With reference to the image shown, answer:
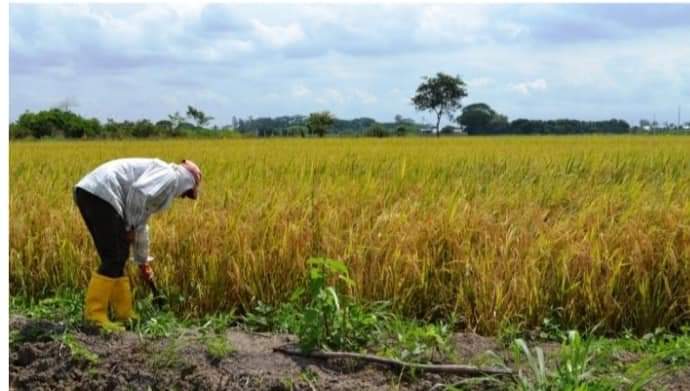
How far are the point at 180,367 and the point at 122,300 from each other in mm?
727

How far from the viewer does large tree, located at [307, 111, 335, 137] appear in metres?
39.6

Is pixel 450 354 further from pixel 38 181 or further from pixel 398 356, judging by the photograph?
pixel 38 181

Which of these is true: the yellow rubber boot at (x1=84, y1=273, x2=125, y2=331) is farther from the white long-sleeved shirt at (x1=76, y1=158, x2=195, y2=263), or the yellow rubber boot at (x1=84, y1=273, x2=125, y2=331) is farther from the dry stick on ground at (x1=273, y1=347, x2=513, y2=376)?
the dry stick on ground at (x1=273, y1=347, x2=513, y2=376)

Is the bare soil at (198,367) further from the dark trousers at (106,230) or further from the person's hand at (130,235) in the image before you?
the person's hand at (130,235)

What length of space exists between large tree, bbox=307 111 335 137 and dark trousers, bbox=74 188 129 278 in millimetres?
35478

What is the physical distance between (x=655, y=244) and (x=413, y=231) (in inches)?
51.1

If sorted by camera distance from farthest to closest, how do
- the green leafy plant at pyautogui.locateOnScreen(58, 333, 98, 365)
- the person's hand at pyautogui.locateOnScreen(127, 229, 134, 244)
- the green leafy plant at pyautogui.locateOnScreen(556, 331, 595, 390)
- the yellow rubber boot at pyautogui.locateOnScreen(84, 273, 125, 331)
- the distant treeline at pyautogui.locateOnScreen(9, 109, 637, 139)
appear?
1. the distant treeline at pyautogui.locateOnScreen(9, 109, 637, 139)
2. the person's hand at pyautogui.locateOnScreen(127, 229, 134, 244)
3. the yellow rubber boot at pyautogui.locateOnScreen(84, 273, 125, 331)
4. the green leafy plant at pyautogui.locateOnScreen(58, 333, 98, 365)
5. the green leafy plant at pyautogui.locateOnScreen(556, 331, 595, 390)

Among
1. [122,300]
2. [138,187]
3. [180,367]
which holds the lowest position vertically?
[180,367]

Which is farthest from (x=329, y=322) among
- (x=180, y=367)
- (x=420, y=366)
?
(x=180, y=367)

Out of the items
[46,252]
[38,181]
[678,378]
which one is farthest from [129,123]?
[678,378]

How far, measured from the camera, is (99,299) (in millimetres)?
3523

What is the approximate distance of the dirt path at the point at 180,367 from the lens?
9.42ft

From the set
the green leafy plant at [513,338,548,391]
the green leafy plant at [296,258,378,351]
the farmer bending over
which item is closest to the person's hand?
the farmer bending over

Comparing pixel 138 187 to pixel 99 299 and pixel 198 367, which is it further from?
pixel 198 367
